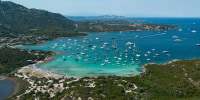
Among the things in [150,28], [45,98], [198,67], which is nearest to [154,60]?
[198,67]

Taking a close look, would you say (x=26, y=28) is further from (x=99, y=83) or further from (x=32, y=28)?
(x=99, y=83)

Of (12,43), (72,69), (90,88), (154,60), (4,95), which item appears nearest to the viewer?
(90,88)

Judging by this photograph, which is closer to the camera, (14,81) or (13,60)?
(14,81)

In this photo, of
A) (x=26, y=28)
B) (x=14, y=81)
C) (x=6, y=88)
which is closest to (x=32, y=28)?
(x=26, y=28)

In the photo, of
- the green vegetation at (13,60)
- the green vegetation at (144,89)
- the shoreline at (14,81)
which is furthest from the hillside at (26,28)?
the green vegetation at (144,89)

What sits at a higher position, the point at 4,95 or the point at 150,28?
the point at 150,28

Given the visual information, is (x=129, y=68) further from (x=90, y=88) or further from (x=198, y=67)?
(x=90, y=88)

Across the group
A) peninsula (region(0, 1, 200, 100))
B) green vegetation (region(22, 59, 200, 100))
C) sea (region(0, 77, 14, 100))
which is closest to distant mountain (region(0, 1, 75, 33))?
peninsula (region(0, 1, 200, 100))

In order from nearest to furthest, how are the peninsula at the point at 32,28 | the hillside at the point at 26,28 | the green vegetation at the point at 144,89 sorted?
the green vegetation at the point at 144,89, the hillside at the point at 26,28, the peninsula at the point at 32,28

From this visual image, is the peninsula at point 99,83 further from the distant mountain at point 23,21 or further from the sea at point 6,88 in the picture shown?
the distant mountain at point 23,21
